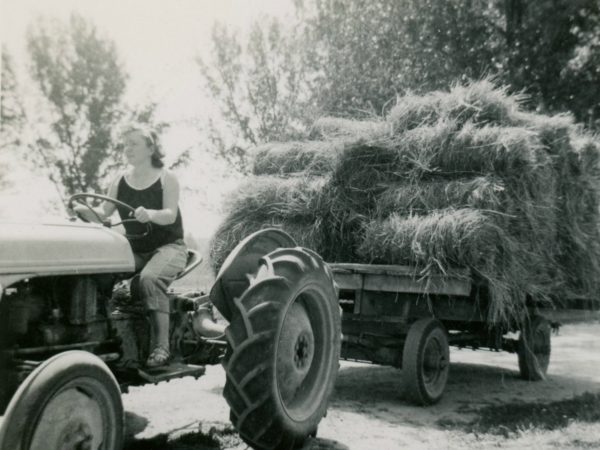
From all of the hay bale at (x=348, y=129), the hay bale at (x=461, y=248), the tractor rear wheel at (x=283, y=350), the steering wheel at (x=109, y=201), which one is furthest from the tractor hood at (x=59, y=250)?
the hay bale at (x=348, y=129)

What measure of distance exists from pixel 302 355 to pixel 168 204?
135 cm

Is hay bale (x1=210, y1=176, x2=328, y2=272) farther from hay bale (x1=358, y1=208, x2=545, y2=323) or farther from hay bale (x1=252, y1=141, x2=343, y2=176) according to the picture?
hay bale (x1=358, y1=208, x2=545, y2=323)

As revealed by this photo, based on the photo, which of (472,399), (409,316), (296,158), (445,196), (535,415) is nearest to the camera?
Result: (535,415)

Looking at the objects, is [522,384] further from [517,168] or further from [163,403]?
[163,403]

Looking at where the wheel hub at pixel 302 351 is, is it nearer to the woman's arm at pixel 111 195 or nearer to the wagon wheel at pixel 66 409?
the wagon wheel at pixel 66 409

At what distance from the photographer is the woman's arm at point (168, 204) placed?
4547 millimetres

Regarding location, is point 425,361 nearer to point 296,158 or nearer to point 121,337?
point 296,158

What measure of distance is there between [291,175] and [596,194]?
3.54m

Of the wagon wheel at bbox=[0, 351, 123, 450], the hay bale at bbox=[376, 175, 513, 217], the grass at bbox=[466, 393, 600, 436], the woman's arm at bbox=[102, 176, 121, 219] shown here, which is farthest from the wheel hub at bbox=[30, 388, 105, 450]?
the hay bale at bbox=[376, 175, 513, 217]

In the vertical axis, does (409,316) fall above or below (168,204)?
below

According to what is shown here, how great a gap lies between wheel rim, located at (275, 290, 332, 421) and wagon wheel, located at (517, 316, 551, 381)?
3465 mm

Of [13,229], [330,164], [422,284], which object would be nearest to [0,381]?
[13,229]

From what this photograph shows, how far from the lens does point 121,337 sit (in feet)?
14.2

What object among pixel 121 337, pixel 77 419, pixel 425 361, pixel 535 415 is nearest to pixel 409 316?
pixel 425 361
